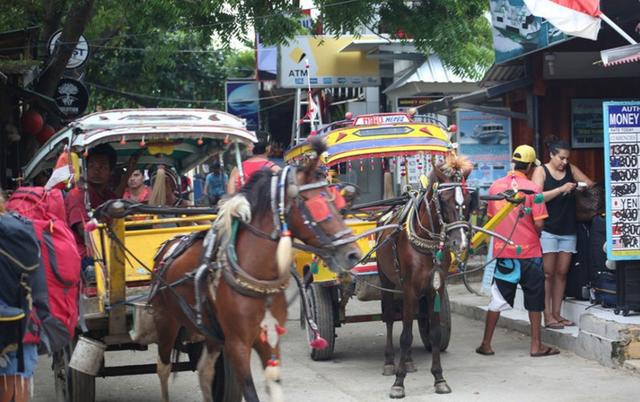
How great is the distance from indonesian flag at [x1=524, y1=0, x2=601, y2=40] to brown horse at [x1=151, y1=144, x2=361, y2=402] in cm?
468

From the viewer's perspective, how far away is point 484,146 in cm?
1540

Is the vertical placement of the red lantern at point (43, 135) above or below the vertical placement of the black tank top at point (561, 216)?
above

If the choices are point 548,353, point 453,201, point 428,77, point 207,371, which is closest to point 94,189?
point 207,371

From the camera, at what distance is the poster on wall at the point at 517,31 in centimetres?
1176

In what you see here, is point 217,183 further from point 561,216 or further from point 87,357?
point 561,216

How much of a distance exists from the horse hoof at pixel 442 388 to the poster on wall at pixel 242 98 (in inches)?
732

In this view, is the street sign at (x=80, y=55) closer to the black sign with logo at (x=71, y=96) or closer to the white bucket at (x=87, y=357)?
the black sign with logo at (x=71, y=96)

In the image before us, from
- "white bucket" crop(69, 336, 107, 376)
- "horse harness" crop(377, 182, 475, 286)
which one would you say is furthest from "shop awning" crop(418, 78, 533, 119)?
"white bucket" crop(69, 336, 107, 376)

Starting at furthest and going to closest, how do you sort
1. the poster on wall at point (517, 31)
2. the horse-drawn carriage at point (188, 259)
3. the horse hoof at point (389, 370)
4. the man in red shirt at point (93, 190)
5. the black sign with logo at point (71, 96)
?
the black sign with logo at point (71, 96)
the poster on wall at point (517, 31)
the horse hoof at point (389, 370)
the man in red shirt at point (93, 190)
the horse-drawn carriage at point (188, 259)

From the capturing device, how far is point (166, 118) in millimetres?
8367

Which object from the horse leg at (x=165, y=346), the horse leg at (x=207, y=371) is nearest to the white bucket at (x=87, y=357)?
the horse leg at (x=165, y=346)

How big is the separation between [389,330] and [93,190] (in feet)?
10.7

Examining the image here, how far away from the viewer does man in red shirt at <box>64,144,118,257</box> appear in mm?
8672

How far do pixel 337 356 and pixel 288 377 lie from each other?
1.30m
